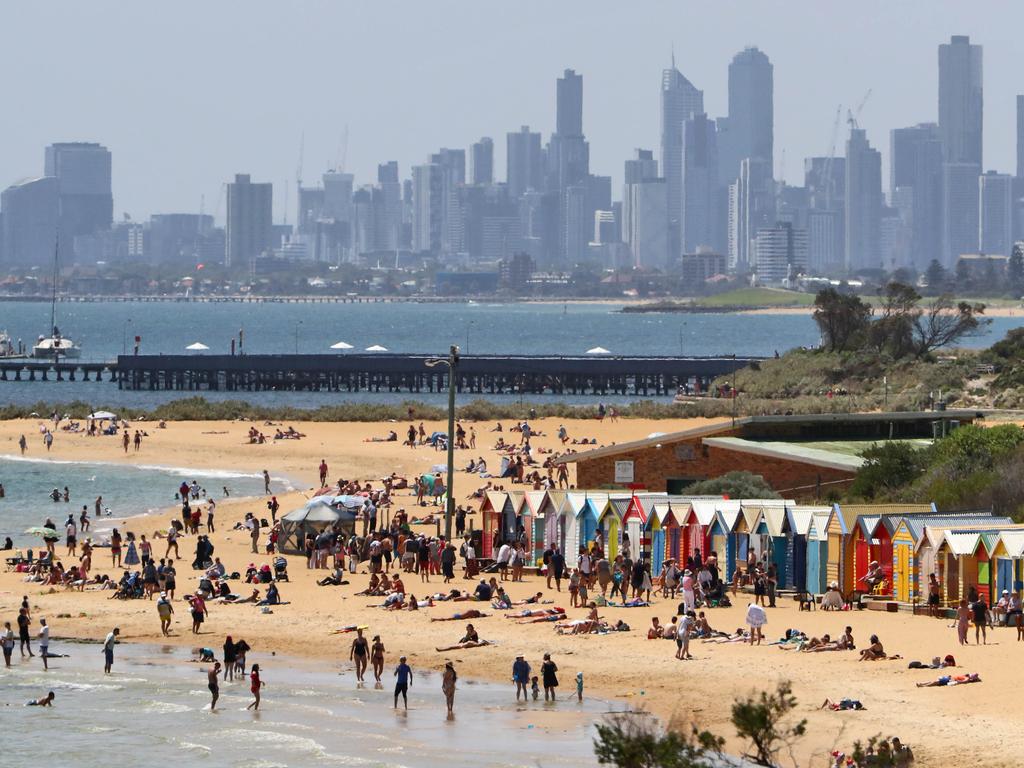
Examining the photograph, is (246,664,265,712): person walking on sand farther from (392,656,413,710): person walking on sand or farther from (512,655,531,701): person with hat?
(512,655,531,701): person with hat

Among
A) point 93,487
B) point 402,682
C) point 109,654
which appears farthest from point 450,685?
point 93,487

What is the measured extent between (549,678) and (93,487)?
1268 inches

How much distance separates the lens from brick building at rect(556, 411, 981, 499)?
4053 centimetres

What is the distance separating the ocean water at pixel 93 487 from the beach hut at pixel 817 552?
18358 millimetres

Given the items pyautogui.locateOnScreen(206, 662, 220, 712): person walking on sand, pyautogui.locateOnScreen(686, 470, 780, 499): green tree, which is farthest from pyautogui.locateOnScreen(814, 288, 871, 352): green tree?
pyautogui.locateOnScreen(206, 662, 220, 712): person walking on sand

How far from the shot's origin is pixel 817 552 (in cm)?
3247

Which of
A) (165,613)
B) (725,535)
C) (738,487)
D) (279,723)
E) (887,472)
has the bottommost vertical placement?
(279,723)

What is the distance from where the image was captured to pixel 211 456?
65.4 meters

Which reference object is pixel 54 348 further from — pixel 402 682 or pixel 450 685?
pixel 450 685

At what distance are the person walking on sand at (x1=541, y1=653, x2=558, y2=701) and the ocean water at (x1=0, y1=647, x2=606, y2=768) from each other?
0.24 metres

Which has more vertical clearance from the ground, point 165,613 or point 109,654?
point 165,613

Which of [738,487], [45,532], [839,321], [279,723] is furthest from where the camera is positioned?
[839,321]

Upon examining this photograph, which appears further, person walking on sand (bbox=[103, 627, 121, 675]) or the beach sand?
person walking on sand (bbox=[103, 627, 121, 675])

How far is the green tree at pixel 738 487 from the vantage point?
126 feet
